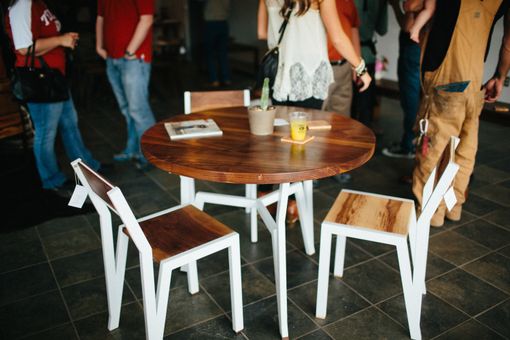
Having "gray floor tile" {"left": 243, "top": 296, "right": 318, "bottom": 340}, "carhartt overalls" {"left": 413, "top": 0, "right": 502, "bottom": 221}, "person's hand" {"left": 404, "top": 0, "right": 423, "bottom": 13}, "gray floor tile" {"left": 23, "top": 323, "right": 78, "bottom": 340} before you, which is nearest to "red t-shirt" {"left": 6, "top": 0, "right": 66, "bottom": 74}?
"gray floor tile" {"left": 23, "top": 323, "right": 78, "bottom": 340}

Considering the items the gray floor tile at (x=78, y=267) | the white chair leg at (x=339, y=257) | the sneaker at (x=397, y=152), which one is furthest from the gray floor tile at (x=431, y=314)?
the sneaker at (x=397, y=152)

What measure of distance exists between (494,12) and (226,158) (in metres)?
1.70

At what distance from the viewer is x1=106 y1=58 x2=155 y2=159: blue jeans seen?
3379 millimetres

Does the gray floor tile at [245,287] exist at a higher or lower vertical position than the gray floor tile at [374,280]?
lower

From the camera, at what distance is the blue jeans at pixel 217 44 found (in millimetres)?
6910

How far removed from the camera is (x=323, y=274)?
75.9 inches

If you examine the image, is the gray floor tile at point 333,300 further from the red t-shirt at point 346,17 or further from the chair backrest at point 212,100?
the red t-shirt at point 346,17

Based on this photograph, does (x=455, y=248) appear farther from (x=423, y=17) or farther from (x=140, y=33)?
(x=140, y=33)

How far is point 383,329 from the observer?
1.94 meters

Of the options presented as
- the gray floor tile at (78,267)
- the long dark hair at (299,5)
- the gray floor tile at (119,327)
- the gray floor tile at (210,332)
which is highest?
the long dark hair at (299,5)

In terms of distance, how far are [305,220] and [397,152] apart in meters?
1.93

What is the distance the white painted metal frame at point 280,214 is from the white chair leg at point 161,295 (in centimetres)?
46

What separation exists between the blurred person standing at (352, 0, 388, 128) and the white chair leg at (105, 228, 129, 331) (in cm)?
259

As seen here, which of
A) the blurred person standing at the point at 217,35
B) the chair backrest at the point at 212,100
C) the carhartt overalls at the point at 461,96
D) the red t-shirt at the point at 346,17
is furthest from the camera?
the blurred person standing at the point at 217,35
